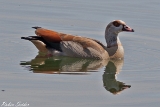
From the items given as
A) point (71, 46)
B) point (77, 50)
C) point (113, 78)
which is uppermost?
point (71, 46)

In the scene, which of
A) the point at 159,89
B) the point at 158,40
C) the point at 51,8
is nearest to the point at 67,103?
the point at 159,89

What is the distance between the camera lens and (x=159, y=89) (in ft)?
43.6

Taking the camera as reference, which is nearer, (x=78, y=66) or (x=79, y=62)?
(x=78, y=66)

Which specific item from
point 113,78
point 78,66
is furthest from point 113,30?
point 113,78

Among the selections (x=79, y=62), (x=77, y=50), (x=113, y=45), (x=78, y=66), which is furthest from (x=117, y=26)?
(x=78, y=66)

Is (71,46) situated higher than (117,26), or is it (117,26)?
(117,26)

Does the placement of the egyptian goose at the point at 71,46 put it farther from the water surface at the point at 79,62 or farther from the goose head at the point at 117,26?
the water surface at the point at 79,62

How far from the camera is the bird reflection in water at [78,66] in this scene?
13.9 meters

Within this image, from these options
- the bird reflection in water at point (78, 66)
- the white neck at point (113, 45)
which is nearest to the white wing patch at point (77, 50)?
the bird reflection in water at point (78, 66)

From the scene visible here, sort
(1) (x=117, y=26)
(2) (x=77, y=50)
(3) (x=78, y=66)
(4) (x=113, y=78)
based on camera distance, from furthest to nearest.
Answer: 1. (1) (x=117, y=26)
2. (2) (x=77, y=50)
3. (3) (x=78, y=66)
4. (4) (x=113, y=78)

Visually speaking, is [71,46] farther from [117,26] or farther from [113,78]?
[113,78]

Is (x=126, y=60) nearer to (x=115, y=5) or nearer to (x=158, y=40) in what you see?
(x=158, y=40)

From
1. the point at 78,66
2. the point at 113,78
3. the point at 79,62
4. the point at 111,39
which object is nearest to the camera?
the point at 113,78

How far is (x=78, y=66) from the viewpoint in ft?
50.1
